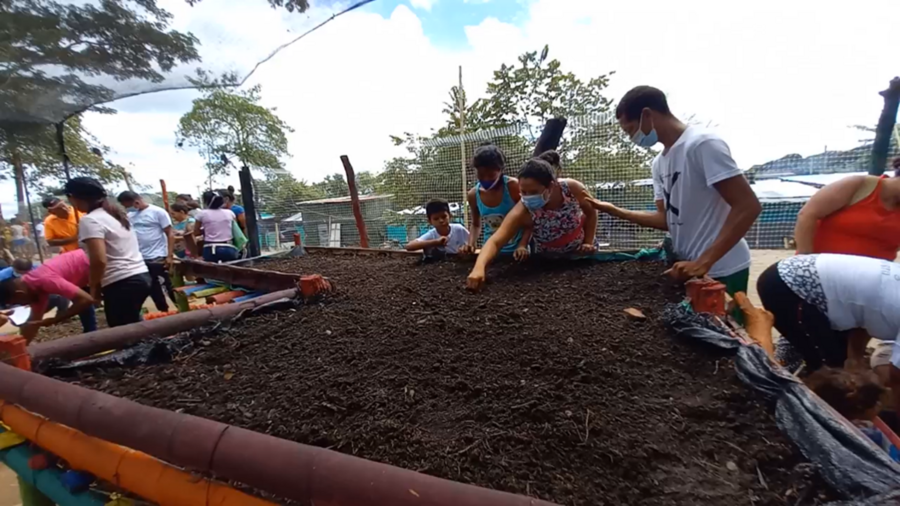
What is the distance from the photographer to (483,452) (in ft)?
3.47

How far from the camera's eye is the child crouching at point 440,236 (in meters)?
3.72

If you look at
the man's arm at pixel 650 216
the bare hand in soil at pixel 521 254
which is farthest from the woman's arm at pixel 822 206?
the bare hand in soil at pixel 521 254

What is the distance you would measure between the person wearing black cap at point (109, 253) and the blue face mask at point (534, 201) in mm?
2959

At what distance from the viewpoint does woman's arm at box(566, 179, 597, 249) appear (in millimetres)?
3094

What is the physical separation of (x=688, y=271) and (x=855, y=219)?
896 mm

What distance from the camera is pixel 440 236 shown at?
13.2 ft

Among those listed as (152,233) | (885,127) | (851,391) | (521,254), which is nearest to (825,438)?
(851,391)

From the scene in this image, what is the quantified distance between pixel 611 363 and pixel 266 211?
40.0 ft

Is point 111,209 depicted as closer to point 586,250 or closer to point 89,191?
point 89,191

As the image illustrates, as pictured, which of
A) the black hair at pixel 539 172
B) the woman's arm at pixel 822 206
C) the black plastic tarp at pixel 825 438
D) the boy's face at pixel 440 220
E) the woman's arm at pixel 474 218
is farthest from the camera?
the boy's face at pixel 440 220

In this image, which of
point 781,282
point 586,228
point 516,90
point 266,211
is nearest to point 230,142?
point 266,211

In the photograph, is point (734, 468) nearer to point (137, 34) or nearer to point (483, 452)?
point (483, 452)

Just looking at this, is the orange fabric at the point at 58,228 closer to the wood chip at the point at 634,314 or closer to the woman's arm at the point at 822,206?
the wood chip at the point at 634,314

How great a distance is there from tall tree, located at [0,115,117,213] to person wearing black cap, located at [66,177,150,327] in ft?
5.21
